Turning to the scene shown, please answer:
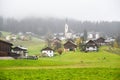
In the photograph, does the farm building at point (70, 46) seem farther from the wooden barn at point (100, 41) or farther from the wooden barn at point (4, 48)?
the wooden barn at point (4, 48)

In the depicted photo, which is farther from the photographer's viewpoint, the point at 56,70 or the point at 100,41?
the point at 100,41

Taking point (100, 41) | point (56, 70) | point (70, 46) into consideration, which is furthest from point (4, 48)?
point (100, 41)

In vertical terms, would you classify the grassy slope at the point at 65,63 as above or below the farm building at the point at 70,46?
below

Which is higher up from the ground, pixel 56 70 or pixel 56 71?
pixel 56 70

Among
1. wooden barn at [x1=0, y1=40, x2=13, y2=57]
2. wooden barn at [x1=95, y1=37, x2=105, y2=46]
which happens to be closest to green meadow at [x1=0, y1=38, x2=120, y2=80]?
wooden barn at [x1=0, y1=40, x2=13, y2=57]

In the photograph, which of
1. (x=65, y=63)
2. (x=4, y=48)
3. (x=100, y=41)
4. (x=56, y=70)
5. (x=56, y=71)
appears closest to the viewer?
(x=56, y=71)

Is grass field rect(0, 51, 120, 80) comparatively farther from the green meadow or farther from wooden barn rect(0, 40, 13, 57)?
wooden barn rect(0, 40, 13, 57)

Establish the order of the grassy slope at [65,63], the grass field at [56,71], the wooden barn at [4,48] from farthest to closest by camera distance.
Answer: the wooden barn at [4,48] → the grassy slope at [65,63] → the grass field at [56,71]

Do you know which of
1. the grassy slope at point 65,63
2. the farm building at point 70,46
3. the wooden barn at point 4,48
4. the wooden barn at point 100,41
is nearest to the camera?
the grassy slope at point 65,63

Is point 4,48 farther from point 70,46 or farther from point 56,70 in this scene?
point 56,70

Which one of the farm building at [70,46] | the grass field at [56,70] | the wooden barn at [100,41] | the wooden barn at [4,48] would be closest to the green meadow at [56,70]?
the grass field at [56,70]

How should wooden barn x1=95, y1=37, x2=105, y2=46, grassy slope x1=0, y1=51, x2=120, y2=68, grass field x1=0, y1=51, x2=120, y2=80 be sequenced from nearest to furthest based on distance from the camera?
grass field x1=0, y1=51, x2=120, y2=80 < grassy slope x1=0, y1=51, x2=120, y2=68 < wooden barn x1=95, y1=37, x2=105, y2=46

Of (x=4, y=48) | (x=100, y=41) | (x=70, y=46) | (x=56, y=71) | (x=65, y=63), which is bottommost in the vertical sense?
(x=56, y=71)

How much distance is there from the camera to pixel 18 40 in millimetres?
166000
